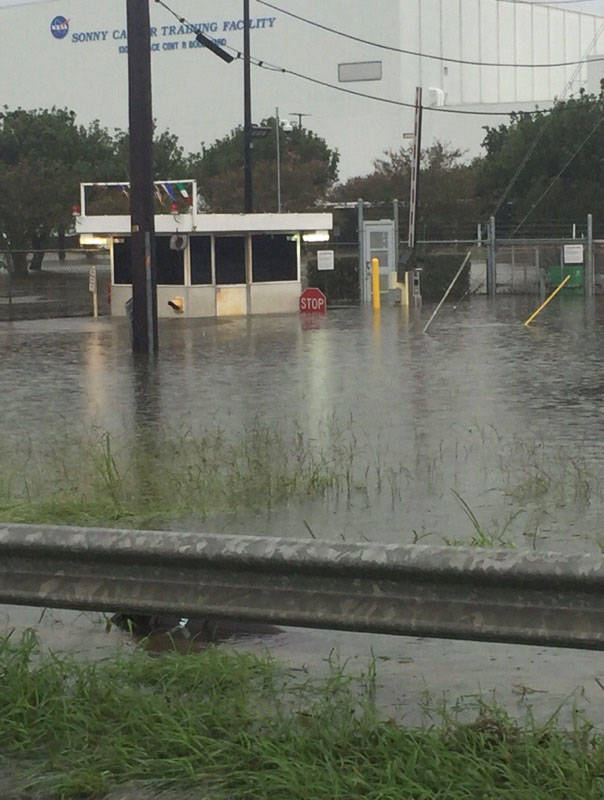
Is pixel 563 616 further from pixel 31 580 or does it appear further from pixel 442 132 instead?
pixel 442 132

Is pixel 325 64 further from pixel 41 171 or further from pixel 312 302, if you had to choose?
pixel 312 302

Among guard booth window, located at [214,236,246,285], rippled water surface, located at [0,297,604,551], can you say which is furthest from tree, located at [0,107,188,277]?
rippled water surface, located at [0,297,604,551]

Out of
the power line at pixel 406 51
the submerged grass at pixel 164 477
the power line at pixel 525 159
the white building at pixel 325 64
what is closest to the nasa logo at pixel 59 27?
the white building at pixel 325 64

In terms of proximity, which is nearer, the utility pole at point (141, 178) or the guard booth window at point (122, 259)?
the utility pole at point (141, 178)

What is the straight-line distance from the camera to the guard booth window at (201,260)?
39781 millimetres

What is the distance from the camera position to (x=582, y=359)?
22938mm

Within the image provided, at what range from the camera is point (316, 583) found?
15.4ft

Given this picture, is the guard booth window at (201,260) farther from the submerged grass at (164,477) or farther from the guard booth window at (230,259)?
the submerged grass at (164,477)

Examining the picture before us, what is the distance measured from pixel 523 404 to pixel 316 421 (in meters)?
2.57

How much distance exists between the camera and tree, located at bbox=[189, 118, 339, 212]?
73.1 meters

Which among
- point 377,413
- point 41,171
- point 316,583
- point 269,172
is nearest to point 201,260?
point 377,413

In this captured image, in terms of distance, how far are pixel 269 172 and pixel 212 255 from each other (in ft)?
117

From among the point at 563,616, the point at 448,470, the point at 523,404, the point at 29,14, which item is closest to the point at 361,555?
the point at 563,616

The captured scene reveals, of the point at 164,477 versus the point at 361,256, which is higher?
the point at 361,256
